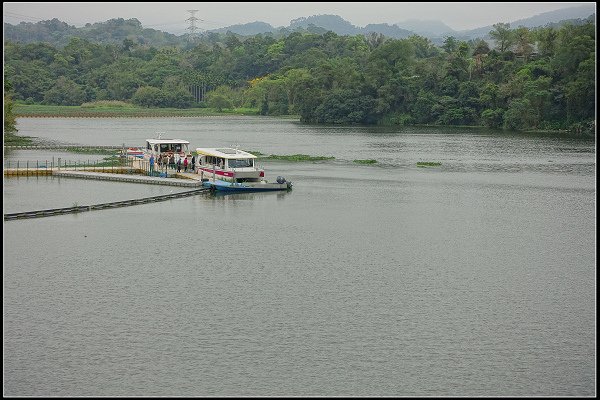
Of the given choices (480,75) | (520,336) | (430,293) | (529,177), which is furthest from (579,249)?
(480,75)

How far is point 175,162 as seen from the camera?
191 feet

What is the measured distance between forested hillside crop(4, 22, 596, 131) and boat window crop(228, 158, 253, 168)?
222ft

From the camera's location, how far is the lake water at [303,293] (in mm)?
21922

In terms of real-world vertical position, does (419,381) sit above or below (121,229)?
below

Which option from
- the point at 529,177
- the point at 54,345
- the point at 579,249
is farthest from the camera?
the point at 529,177

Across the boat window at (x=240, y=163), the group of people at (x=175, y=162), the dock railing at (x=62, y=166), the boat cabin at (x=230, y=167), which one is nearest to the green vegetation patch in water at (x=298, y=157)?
the dock railing at (x=62, y=166)

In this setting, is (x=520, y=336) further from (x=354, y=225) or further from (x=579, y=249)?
(x=354, y=225)

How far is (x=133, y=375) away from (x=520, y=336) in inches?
428

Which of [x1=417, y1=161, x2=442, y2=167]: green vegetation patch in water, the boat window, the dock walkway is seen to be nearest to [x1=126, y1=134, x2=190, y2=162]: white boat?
the dock walkway

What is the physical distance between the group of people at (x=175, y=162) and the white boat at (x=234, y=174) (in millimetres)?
3749

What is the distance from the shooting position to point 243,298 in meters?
28.0

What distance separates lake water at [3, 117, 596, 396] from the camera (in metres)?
21.9

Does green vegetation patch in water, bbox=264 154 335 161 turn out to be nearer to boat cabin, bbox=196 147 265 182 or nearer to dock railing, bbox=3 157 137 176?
dock railing, bbox=3 157 137 176

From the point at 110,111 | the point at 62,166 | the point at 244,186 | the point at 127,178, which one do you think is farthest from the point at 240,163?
the point at 110,111
